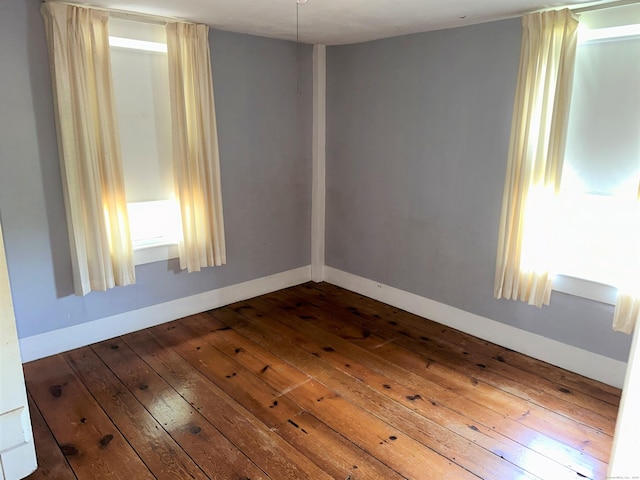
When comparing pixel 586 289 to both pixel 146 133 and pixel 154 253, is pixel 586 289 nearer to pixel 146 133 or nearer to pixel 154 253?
pixel 154 253

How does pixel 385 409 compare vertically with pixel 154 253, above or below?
below

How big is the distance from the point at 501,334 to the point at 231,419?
2.05 m

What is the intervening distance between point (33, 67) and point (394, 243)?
2939mm

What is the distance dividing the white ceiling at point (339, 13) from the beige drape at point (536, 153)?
0.68 feet

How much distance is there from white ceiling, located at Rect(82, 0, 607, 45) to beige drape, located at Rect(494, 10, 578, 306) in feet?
0.68

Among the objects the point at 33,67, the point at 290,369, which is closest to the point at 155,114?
the point at 33,67

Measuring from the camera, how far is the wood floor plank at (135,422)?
2090 mm

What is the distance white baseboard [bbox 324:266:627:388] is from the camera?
2.82m

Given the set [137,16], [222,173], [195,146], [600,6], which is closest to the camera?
[600,6]

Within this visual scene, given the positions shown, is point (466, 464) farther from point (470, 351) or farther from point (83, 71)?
point (83, 71)

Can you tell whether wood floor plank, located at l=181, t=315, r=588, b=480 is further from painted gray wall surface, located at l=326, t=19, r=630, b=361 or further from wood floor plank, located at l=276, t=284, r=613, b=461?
painted gray wall surface, located at l=326, t=19, r=630, b=361

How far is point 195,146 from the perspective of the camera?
11.1 feet

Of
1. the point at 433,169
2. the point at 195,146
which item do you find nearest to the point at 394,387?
the point at 433,169

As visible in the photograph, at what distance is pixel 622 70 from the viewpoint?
8.33ft
